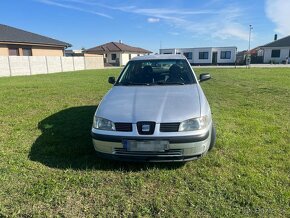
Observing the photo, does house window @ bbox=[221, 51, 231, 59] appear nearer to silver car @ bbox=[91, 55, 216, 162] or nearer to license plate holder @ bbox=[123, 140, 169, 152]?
silver car @ bbox=[91, 55, 216, 162]

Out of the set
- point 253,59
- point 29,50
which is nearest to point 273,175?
point 29,50

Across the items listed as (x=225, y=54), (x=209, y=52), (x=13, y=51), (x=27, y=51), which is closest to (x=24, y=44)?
(x=27, y=51)

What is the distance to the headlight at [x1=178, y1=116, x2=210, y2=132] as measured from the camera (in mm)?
3188

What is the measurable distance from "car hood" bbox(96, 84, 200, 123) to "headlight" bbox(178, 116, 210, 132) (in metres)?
0.05

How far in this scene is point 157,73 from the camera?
16.2 feet

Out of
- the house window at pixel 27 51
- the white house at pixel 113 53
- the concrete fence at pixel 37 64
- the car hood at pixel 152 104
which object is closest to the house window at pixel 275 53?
the white house at pixel 113 53

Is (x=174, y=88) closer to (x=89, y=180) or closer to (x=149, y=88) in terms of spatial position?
(x=149, y=88)

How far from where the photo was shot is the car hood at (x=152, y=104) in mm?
3238

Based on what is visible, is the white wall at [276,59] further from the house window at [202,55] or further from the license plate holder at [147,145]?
the license plate holder at [147,145]

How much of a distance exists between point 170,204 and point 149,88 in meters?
2.10

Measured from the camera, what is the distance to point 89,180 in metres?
3.18

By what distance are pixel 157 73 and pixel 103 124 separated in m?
1.97

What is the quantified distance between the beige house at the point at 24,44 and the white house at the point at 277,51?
3563cm

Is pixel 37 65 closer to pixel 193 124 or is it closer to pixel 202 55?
pixel 193 124
